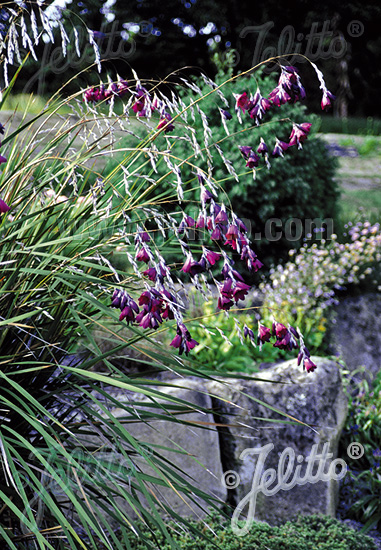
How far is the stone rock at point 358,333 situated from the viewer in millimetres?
4766

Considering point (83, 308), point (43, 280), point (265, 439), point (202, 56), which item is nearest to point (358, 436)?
point (265, 439)

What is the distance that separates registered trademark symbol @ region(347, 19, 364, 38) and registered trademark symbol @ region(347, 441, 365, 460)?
15064mm

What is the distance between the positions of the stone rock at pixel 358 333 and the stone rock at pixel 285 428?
128 centimetres

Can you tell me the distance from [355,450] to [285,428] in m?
0.80

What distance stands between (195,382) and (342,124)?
46.8ft

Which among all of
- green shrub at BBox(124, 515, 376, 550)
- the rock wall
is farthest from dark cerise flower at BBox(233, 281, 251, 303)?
the rock wall

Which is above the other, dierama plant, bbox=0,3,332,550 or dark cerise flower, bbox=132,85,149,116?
dark cerise flower, bbox=132,85,149,116

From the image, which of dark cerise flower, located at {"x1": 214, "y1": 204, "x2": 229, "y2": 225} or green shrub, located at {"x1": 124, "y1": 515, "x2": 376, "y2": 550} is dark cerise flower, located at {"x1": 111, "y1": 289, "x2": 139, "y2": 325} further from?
green shrub, located at {"x1": 124, "y1": 515, "x2": 376, "y2": 550}

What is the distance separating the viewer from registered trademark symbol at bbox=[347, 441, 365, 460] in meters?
3.80

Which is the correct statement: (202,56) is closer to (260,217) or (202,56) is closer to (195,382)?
(260,217)

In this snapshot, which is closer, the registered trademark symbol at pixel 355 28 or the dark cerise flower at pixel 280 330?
the dark cerise flower at pixel 280 330

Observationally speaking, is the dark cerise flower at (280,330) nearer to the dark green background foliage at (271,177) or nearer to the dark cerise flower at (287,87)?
the dark cerise flower at (287,87)

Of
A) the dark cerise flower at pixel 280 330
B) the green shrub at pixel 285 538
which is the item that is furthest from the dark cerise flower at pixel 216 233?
the green shrub at pixel 285 538

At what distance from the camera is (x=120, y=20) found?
533 inches
